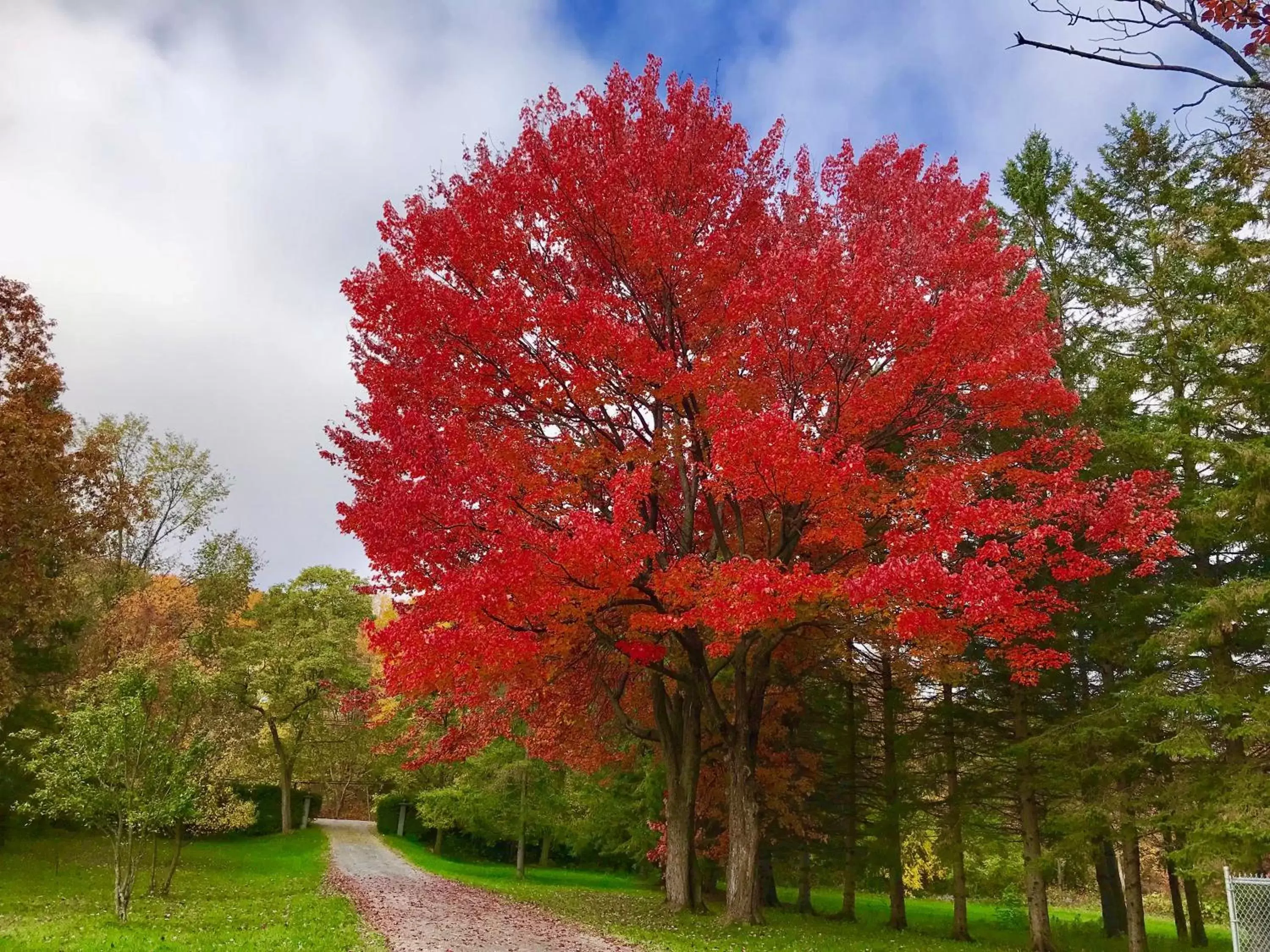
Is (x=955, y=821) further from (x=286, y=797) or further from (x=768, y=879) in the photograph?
(x=286, y=797)

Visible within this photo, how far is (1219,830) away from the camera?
423 inches

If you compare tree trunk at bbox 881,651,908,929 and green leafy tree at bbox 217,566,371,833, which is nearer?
tree trunk at bbox 881,651,908,929

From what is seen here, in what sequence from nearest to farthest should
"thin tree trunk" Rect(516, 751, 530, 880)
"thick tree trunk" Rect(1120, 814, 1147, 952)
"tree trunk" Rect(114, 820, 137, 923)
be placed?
"tree trunk" Rect(114, 820, 137, 923)
"thick tree trunk" Rect(1120, 814, 1147, 952)
"thin tree trunk" Rect(516, 751, 530, 880)

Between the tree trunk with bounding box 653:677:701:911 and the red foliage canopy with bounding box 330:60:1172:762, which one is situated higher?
the red foliage canopy with bounding box 330:60:1172:762

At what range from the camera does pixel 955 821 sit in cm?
1722

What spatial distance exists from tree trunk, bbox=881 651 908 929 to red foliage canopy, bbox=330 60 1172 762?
276 inches

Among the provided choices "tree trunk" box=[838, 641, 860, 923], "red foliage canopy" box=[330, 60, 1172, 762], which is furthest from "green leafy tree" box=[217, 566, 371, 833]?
"red foliage canopy" box=[330, 60, 1172, 762]

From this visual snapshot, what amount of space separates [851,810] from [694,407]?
46.4 ft

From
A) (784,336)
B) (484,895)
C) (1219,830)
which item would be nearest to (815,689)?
(484,895)

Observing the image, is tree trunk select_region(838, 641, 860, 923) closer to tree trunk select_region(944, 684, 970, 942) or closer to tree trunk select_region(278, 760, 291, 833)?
tree trunk select_region(944, 684, 970, 942)

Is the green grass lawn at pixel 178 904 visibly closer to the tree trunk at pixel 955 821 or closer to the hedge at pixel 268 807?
the hedge at pixel 268 807

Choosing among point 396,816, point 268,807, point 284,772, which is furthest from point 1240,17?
point 396,816

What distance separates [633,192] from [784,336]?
3.25 meters

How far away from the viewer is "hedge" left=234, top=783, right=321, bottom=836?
36094mm
